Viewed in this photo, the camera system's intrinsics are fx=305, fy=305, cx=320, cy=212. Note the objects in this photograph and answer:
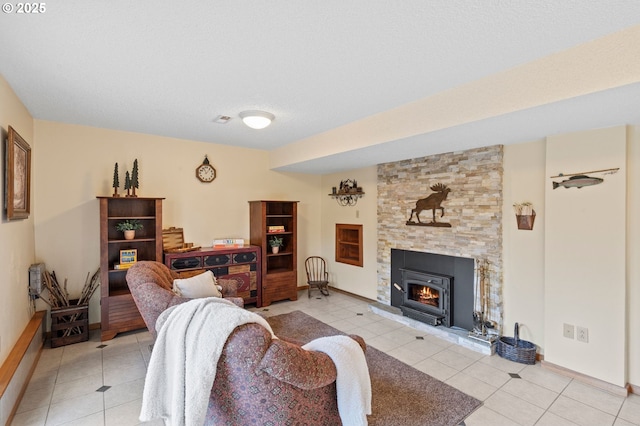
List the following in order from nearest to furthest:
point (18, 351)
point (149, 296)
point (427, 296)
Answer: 1. point (149, 296)
2. point (18, 351)
3. point (427, 296)

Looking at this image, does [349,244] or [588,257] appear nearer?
[588,257]

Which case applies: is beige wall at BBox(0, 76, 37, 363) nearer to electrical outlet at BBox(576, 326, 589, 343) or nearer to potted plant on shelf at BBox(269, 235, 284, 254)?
potted plant on shelf at BBox(269, 235, 284, 254)

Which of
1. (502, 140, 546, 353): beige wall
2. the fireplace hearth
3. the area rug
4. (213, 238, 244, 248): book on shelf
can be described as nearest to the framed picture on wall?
(213, 238, 244, 248): book on shelf

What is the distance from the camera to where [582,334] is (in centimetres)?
283

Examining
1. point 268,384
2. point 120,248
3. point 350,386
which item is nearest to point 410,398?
point 350,386

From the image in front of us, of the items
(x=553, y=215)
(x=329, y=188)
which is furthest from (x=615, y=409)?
(x=329, y=188)

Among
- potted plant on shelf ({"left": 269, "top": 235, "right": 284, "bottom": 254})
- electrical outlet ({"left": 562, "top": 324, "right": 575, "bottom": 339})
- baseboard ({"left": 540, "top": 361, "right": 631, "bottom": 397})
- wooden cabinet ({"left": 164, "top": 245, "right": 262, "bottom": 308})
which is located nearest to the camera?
baseboard ({"left": 540, "top": 361, "right": 631, "bottom": 397})

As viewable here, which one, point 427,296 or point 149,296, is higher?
point 149,296

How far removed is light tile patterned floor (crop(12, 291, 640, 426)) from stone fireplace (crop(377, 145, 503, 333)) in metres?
0.67

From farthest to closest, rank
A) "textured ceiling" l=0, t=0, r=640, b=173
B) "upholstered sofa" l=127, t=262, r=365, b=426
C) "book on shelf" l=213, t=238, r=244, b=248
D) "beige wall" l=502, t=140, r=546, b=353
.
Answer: "book on shelf" l=213, t=238, r=244, b=248 → "beige wall" l=502, t=140, r=546, b=353 → "textured ceiling" l=0, t=0, r=640, b=173 → "upholstered sofa" l=127, t=262, r=365, b=426

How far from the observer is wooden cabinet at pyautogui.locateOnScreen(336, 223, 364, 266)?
17.9 feet

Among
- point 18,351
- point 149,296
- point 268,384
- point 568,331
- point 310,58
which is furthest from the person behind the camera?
point 568,331

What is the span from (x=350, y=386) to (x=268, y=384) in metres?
0.43

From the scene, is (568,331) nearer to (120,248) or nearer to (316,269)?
(316,269)
